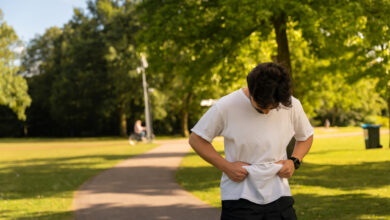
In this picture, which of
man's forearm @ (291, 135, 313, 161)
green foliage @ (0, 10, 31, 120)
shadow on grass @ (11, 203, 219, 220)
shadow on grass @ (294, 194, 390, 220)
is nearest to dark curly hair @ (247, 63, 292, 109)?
man's forearm @ (291, 135, 313, 161)

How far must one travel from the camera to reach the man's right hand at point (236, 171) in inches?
108

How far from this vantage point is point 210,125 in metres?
2.79

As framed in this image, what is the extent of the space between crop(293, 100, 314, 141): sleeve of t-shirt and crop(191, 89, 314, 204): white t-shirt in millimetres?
120

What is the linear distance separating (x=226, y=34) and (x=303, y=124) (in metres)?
11.6

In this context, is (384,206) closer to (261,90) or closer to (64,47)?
(261,90)

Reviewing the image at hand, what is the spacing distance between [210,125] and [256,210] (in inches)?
23.6

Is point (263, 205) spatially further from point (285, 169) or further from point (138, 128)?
point (138, 128)

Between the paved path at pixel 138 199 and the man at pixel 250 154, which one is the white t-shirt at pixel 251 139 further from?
the paved path at pixel 138 199

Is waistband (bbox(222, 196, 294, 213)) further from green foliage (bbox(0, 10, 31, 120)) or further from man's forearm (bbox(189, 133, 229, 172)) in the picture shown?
green foliage (bbox(0, 10, 31, 120))

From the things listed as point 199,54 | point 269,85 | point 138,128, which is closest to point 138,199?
point 269,85

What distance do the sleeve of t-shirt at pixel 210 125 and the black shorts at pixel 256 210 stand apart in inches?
17.6

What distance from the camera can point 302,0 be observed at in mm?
12000

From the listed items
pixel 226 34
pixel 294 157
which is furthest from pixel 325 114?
pixel 294 157

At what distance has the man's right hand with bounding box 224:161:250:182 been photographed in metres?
2.73
